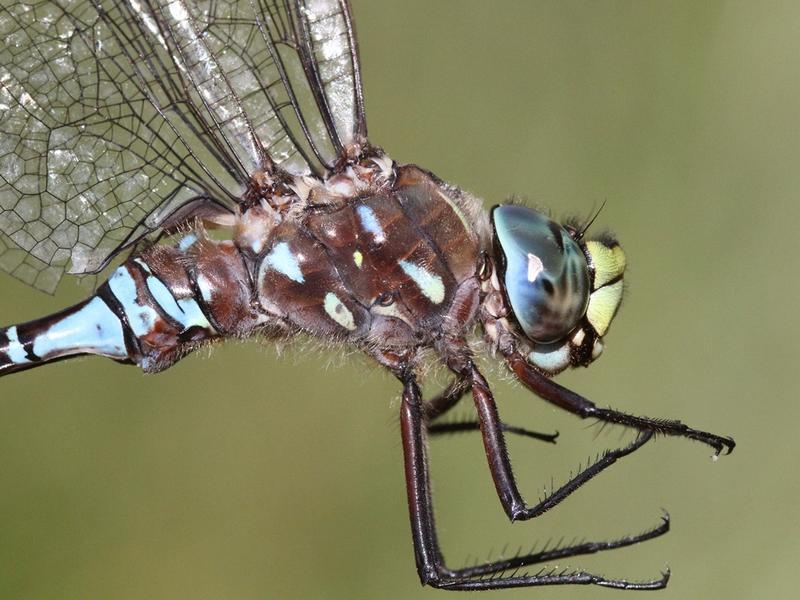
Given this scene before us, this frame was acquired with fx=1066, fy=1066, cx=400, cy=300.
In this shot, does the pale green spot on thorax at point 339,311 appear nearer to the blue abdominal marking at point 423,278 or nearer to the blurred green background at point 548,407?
the blue abdominal marking at point 423,278

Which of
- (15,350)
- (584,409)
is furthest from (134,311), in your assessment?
(584,409)

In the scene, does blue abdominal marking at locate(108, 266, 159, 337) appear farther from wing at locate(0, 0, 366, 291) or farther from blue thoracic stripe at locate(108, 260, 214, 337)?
wing at locate(0, 0, 366, 291)

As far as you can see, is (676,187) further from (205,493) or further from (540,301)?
(205,493)

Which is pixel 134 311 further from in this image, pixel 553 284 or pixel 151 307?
pixel 553 284

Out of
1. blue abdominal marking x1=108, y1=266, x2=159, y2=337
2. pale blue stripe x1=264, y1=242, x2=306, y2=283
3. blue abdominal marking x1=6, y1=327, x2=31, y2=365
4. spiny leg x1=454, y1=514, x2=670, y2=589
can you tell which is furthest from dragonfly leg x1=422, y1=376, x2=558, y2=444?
blue abdominal marking x1=6, y1=327, x2=31, y2=365

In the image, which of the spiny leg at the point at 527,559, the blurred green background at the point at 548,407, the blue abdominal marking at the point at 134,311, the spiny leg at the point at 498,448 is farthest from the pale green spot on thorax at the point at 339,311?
the blurred green background at the point at 548,407

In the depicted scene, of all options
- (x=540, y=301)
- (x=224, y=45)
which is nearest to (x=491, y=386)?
(x=540, y=301)
